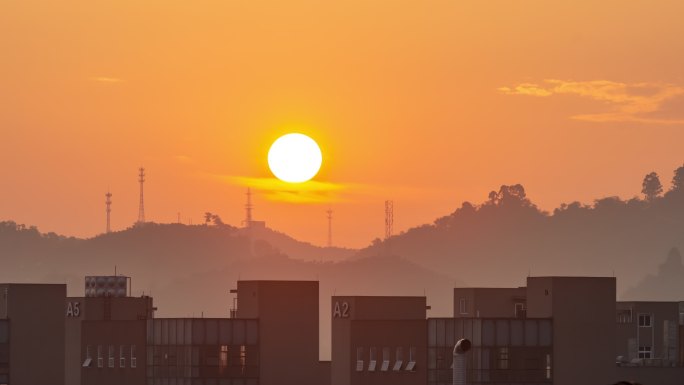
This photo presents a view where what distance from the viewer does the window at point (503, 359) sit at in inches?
5157

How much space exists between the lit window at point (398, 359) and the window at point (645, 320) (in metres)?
49.6

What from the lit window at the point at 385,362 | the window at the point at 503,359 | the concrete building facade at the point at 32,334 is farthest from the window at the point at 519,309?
the concrete building facade at the point at 32,334

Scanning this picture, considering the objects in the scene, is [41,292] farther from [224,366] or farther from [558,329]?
[558,329]

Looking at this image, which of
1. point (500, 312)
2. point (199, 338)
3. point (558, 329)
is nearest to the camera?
point (558, 329)

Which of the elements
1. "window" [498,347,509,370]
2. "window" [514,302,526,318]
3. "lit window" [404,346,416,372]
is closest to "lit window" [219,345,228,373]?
"lit window" [404,346,416,372]

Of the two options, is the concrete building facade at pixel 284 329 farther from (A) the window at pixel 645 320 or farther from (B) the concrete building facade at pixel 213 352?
(A) the window at pixel 645 320

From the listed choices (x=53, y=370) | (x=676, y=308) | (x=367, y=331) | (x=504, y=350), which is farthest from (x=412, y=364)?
(x=676, y=308)

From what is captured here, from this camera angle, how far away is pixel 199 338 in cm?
14088

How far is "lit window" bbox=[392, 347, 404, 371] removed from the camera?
476 feet

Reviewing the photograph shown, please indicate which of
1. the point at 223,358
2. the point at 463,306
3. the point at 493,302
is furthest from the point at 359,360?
the point at 463,306

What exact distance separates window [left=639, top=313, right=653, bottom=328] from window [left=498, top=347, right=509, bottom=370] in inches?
2296

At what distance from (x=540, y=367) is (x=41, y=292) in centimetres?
4485

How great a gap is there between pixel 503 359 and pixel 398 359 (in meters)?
16.4

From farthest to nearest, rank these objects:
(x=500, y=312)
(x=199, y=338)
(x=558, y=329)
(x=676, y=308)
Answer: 1. (x=676, y=308)
2. (x=500, y=312)
3. (x=199, y=338)
4. (x=558, y=329)
